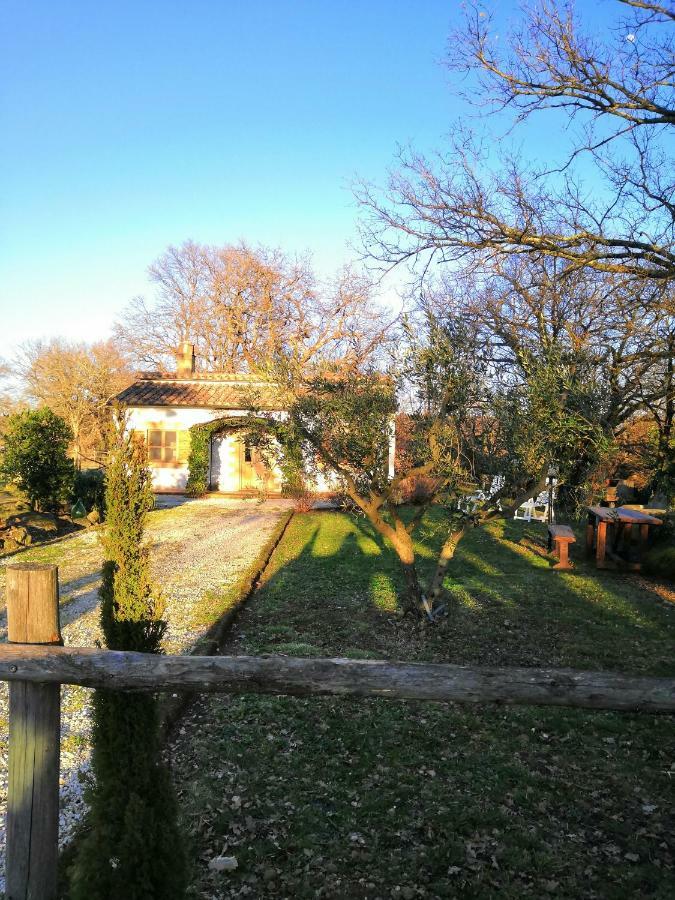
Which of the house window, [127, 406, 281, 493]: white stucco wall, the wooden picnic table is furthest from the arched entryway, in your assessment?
the wooden picnic table

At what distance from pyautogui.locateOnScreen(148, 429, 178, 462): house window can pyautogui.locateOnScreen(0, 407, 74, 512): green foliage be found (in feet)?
24.3

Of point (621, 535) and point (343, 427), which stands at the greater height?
point (343, 427)

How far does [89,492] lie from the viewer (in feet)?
53.0

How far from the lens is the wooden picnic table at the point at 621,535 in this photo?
10750mm

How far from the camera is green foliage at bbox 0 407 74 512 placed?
14.0 meters

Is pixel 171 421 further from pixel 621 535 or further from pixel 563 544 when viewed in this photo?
pixel 621 535

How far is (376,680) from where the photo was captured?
2.45 metres

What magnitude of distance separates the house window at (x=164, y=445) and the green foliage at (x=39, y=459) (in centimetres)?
739

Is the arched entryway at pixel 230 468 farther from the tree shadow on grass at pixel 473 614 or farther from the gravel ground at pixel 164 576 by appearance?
the tree shadow on grass at pixel 473 614

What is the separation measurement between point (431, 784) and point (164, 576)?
266 inches

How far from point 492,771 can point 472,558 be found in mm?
7682

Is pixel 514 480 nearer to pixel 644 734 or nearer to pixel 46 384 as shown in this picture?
pixel 644 734

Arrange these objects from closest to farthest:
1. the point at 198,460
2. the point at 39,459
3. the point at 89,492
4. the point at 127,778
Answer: the point at 127,778 < the point at 39,459 < the point at 89,492 < the point at 198,460

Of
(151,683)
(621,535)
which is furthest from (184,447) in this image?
(151,683)
